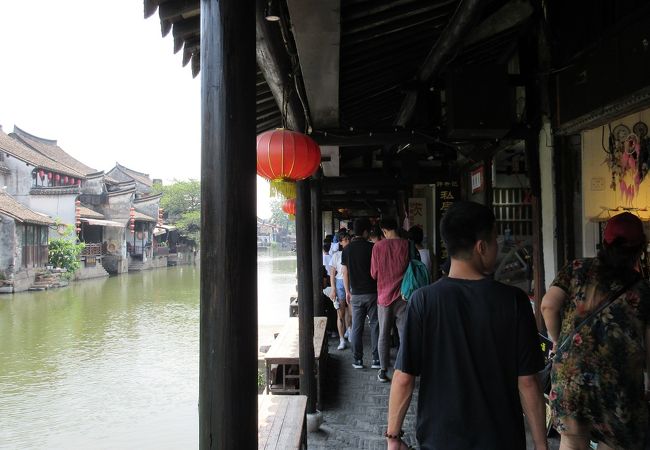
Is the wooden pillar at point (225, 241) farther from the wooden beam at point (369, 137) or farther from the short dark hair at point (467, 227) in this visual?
the wooden beam at point (369, 137)

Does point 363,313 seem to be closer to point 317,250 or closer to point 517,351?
point 317,250

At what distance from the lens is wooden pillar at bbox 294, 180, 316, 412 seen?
495 centimetres

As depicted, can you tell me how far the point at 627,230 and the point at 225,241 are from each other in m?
1.88

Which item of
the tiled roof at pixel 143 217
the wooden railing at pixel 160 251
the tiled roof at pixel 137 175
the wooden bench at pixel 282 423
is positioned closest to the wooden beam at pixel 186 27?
the wooden bench at pixel 282 423

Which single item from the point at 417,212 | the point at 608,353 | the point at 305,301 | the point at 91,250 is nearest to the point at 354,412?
the point at 305,301

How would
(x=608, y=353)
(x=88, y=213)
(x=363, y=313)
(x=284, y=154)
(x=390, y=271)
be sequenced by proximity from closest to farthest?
1. (x=608, y=353)
2. (x=284, y=154)
3. (x=390, y=271)
4. (x=363, y=313)
5. (x=88, y=213)

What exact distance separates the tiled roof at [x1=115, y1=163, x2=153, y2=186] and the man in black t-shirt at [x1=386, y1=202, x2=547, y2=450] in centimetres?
5118

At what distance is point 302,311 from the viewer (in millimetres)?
5082

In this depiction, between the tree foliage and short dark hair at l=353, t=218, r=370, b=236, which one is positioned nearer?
short dark hair at l=353, t=218, r=370, b=236

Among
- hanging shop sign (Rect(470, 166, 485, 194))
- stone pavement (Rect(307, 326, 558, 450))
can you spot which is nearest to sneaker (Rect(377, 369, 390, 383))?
stone pavement (Rect(307, 326, 558, 450))

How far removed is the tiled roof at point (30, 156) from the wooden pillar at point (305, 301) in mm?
29399

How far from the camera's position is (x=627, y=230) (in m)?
2.31

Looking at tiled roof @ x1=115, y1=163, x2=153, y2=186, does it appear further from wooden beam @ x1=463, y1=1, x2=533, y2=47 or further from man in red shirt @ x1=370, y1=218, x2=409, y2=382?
wooden beam @ x1=463, y1=1, x2=533, y2=47

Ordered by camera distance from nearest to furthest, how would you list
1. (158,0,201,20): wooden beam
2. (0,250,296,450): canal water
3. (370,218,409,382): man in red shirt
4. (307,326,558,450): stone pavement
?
(158,0,201,20): wooden beam, (307,326,558,450): stone pavement, (370,218,409,382): man in red shirt, (0,250,296,450): canal water
